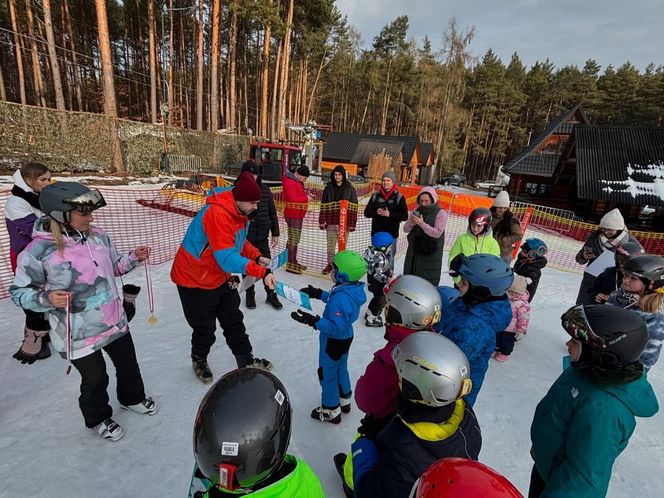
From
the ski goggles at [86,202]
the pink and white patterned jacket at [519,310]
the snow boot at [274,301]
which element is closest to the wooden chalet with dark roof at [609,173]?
the pink and white patterned jacket at [519,310]

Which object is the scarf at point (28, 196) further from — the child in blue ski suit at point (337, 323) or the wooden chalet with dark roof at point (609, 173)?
the wooden chalet with dark roof at point (609, 173)

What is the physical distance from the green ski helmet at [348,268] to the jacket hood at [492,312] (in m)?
0.88

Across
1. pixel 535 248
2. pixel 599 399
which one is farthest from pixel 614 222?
pixel 599 399

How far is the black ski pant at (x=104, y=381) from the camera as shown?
2.45 metres

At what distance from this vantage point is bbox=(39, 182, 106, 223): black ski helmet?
6.84 ft

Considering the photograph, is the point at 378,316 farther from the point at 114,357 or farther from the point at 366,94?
the point at 366,94

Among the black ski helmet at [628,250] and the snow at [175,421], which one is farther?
the black ski helmet at [628,250]

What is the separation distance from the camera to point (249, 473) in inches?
43.4

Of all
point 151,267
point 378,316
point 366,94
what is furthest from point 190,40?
point 378,316

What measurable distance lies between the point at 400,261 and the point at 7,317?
22.8 feet

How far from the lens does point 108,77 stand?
1656 cm

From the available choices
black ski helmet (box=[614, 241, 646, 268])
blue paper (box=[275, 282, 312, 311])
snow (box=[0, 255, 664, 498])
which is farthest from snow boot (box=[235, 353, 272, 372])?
black ski helmet (box=[614, 241, 646, 268])

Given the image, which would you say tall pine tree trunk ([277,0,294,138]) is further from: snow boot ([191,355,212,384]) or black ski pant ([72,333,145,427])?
black ski pant ([72,333,145,427])

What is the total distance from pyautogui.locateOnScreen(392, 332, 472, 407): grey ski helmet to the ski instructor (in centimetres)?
155
